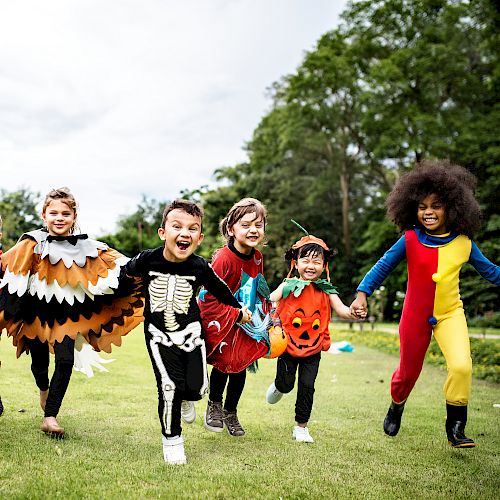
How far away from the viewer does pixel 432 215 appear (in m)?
5.04

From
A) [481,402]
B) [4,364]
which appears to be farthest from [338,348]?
[4,364]

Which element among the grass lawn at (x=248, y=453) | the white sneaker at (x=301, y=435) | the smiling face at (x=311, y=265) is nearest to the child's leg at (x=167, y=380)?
the grass lawn at (x=248, y=453)

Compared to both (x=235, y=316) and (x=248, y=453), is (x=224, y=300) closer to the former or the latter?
(x=235, y=316)

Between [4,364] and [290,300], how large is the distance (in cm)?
552

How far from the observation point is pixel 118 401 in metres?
6.45

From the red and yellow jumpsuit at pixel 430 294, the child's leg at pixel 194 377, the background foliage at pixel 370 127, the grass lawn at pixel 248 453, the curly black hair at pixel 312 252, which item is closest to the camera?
the grass lawn at pixel 248 453

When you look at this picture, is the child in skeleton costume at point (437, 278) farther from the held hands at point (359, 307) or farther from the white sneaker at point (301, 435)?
the white sneaker at point (301, 435)

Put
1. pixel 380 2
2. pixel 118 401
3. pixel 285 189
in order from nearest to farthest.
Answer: pixel 118 401 → pixel 380 2 → pixel 285 189

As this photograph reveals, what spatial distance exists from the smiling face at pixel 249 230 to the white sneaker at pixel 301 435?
1.64m

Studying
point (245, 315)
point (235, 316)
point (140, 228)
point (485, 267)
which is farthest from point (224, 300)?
point (140, 228)

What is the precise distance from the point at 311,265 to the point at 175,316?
1552 mm

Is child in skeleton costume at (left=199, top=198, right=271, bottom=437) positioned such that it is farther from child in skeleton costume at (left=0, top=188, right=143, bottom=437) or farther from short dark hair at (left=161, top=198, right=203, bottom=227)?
child in skeleton costume at (left=0, top=188, right=143, bottom=437)

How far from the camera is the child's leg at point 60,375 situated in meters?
4.70

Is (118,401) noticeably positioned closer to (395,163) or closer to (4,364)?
(4,364)
